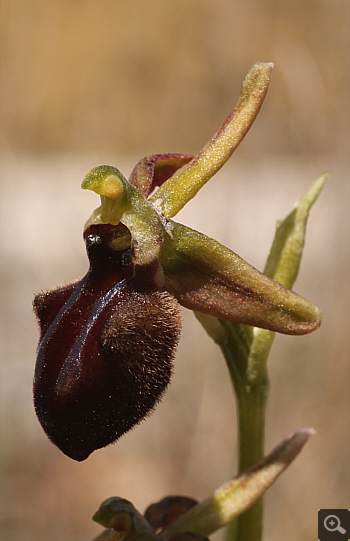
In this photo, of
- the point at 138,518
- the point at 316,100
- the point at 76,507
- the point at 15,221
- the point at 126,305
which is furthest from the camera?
the point at 15,221

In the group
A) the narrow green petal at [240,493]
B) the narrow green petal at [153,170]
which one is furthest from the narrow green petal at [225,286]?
the narrow green petal at [240,493]

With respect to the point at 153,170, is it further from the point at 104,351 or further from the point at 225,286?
the point at 104,351

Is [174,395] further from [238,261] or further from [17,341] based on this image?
[238,261]

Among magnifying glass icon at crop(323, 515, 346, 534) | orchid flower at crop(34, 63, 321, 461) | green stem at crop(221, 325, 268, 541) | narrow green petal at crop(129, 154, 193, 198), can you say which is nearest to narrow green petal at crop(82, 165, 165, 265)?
orchid flower at crop(34, 63, 321, 461)

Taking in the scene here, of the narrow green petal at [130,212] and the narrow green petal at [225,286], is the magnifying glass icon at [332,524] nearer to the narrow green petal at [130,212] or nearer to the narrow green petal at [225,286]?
the narrow green petal at [225,286]

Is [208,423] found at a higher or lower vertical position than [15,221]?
lower

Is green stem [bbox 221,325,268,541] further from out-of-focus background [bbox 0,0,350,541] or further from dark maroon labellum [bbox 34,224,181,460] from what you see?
out-of-focus background [bbox 0,0,350,541]


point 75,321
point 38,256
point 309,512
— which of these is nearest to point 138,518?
point 75,321

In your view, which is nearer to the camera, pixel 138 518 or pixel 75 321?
pixel 75 321
